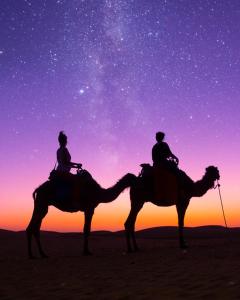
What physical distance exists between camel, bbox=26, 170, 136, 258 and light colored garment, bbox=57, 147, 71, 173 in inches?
12.3

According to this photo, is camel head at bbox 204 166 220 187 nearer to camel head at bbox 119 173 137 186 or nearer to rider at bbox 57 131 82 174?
camel head at bbox 119 173 137 186

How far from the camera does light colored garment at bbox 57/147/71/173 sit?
13.5m

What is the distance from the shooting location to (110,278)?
27.0ft

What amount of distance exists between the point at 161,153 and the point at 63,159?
2.77 metres

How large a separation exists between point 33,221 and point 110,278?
615 cm

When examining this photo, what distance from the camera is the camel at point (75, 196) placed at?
44.1 ft

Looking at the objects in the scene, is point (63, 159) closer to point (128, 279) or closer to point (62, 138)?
point (62, 138)

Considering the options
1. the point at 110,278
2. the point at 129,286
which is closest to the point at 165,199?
the point at 110,278

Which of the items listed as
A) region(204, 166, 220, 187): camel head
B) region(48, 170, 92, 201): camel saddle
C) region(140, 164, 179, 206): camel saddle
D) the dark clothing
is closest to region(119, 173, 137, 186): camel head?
region(140, 164, 179, 206): camel saddle

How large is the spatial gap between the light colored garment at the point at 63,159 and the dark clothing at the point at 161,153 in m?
2.44

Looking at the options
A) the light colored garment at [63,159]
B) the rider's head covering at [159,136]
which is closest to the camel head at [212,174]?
the rider's head covering at [159,136]

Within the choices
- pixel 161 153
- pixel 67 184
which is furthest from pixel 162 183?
pixel 67 184

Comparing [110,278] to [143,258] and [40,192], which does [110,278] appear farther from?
[40,192]

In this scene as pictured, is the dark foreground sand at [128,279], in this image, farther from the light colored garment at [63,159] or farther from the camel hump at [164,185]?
the light colored garment at [63,159]
